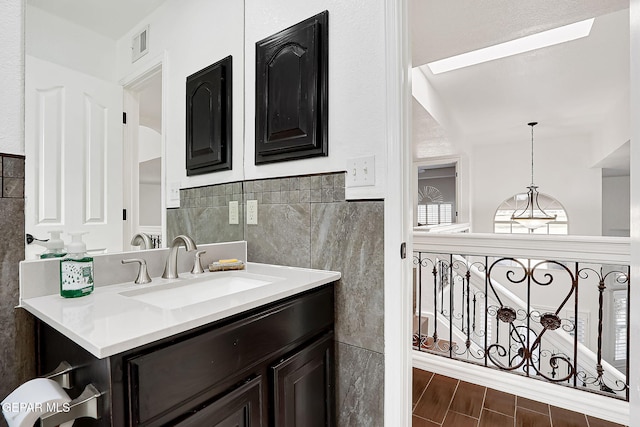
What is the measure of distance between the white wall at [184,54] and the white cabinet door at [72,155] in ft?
0.56

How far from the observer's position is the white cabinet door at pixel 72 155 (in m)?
0.98

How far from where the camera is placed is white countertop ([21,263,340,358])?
69cm

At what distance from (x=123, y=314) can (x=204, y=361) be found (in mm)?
245

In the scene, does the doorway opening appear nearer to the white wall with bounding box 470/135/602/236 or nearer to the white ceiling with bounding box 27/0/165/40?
the white ceiling with bounding box 27/0/165/40

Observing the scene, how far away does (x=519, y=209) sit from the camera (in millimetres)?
6078

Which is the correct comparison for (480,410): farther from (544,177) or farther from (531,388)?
(544,177)

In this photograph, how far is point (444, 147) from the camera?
4.96 m

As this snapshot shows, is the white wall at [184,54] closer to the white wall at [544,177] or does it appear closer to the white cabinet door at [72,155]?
the white cabinet door at [72,155]

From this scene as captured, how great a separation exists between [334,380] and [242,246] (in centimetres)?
76

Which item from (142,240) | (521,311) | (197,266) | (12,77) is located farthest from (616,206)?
(12,77)

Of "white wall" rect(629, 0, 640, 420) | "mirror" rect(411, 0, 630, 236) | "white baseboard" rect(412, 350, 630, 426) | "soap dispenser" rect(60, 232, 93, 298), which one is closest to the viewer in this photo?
"white wall" rect(629, 0, 640, 420)

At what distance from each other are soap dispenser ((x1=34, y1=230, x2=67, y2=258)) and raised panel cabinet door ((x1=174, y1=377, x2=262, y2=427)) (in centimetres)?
66

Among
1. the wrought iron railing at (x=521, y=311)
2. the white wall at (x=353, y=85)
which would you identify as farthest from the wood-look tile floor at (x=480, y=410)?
the white wall at (x=353, y=85)

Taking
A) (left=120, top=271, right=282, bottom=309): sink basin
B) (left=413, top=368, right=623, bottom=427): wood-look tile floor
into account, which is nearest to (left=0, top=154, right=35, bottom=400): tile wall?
(left=120, top=271, right=282, bottom=309): sink basin
